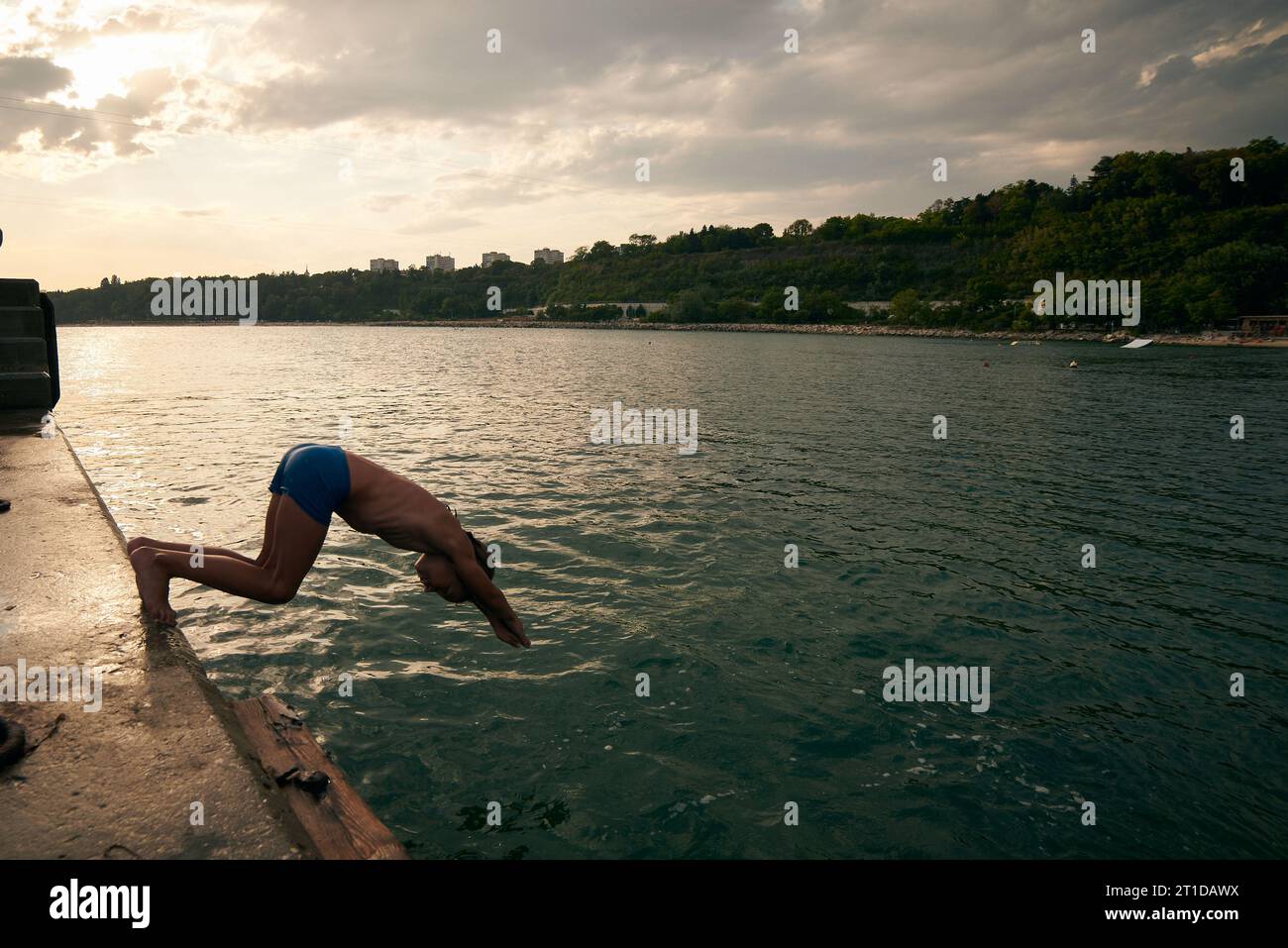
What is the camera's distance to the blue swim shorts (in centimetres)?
584

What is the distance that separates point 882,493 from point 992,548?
4.92 metres

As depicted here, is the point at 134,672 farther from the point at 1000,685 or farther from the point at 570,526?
the point at 570,526

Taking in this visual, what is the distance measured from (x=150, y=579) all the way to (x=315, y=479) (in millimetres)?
1733

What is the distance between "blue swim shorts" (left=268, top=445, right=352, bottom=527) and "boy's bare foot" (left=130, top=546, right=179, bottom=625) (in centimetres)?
127

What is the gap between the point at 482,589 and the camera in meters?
6.15

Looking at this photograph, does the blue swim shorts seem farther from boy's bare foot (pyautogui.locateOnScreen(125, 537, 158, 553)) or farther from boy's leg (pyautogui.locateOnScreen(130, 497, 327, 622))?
boy's bare foot (pyautogui.locateOnScreen(125, 537, 158, 553))

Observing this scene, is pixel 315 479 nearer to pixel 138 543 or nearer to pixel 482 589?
pixel 482 589

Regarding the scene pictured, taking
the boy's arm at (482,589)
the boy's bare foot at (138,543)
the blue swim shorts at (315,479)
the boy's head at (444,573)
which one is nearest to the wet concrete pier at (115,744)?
the boy's bare foot at (138,543)

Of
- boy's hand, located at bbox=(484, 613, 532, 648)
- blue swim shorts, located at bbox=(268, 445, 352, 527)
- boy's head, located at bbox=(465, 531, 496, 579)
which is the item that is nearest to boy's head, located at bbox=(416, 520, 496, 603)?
boy's head, located at bbox=(465, 531, 496, 579)

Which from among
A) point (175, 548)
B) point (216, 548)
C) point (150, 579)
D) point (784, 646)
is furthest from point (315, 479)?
point (784, 646)

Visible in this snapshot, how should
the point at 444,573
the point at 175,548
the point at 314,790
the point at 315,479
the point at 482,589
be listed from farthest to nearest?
the point at 175,548 → the point at 482,589 → the point at 444,573 → the point at 315,479 → the point at 314,790

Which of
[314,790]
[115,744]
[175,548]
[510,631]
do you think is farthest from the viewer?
[510,631]

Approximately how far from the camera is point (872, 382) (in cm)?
5500
